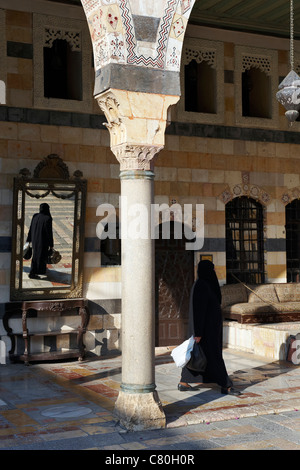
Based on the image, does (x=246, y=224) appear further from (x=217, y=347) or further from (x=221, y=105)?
(x=217, y=347)

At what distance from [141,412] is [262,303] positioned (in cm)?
533

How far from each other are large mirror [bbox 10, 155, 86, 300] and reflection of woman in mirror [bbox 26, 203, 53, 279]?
0.05ft

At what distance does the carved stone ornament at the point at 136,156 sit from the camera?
6.34 m

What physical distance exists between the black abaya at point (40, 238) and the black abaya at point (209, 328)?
3.12 metres

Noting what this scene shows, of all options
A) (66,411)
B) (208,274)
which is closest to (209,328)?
(208,274)

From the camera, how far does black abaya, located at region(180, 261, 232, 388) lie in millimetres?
7580

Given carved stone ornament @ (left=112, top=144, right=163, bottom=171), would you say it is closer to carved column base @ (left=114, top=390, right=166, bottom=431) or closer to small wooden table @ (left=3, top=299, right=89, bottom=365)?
carved column base @ (left=114, top=390, right=166, bottom=431)

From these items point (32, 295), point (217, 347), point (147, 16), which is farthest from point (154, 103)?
point (32, 295)

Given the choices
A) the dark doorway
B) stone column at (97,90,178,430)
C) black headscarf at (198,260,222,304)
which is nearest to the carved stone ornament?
stone column at (97,90,178,430)

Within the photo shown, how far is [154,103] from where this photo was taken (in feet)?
21.0

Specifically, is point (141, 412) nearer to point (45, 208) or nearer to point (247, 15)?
point (45, 208)

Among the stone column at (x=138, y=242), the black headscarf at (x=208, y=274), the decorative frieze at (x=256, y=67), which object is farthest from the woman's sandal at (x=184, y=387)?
the decorative frieze at (x=256, y=67)
